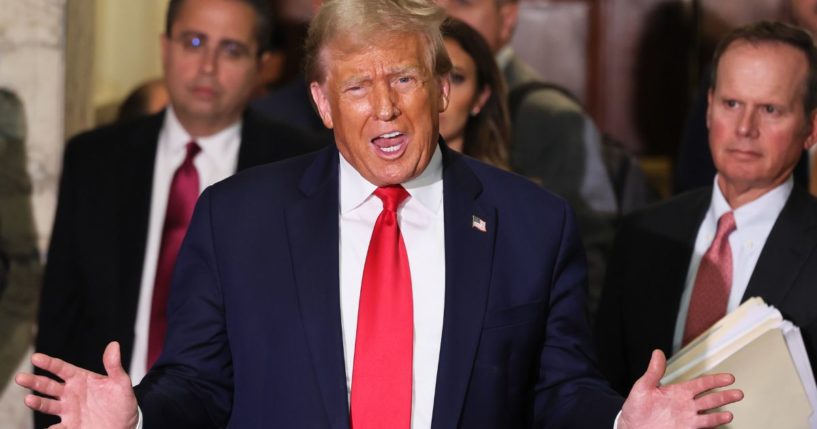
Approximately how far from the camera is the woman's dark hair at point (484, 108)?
4383 millimetres

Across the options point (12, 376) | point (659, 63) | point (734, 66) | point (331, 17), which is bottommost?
point (12, 376)

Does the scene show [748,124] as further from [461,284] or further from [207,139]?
[207,139]

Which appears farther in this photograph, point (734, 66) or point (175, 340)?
point (734, 66)

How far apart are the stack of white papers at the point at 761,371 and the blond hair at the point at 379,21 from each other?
0.93 metres

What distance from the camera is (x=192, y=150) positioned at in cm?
427

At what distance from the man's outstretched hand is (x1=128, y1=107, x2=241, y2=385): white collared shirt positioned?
1.78 m

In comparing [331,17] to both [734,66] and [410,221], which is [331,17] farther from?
[734,66]

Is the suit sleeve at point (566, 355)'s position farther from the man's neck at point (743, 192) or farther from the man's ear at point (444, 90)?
the man's neck at point (743, 192)

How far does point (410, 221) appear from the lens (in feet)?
9.93

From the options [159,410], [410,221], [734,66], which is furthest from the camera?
[734,66]

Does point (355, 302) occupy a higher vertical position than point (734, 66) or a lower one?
lower

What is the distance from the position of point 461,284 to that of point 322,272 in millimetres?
274

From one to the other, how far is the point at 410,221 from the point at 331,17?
1.45ft

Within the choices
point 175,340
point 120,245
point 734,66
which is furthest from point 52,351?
point 734,66
